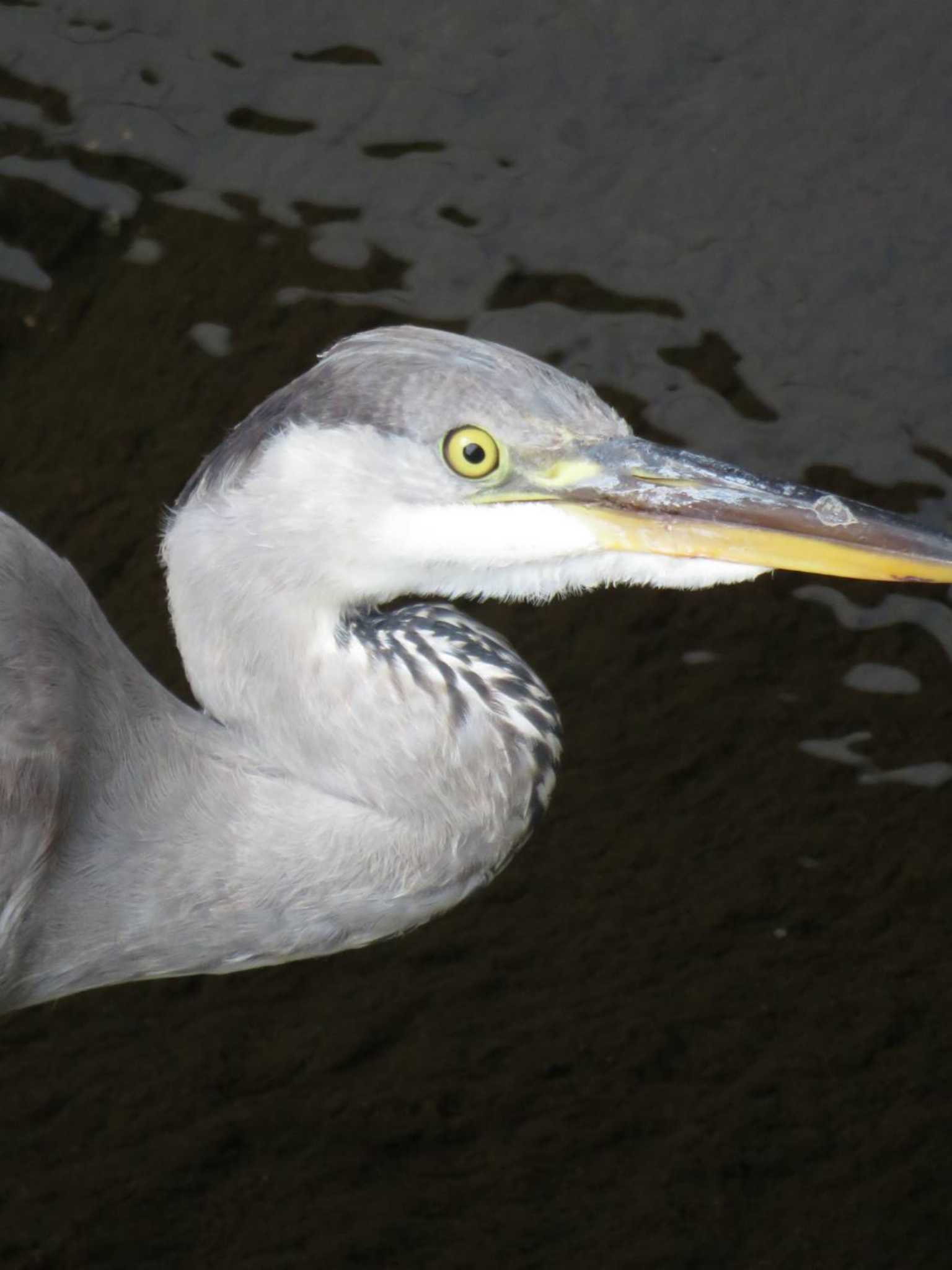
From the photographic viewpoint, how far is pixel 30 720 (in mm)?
2314

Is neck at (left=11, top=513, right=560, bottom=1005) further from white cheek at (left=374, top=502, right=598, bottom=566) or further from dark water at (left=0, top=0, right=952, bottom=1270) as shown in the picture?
dark water at (left=0, top=0, right=952, bottom=1270)

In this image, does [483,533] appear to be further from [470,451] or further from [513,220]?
[513,220]

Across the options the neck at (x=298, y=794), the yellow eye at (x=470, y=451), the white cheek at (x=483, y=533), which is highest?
the yellow eye at (x=470, y=451)

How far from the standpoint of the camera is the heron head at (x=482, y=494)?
2.09 metres

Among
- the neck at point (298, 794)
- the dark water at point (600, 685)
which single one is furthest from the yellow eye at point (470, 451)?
the dark water at point (600, 685)

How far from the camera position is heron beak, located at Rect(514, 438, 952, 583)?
7.07ft

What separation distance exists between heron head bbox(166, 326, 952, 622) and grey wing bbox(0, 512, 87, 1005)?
0.32 meters

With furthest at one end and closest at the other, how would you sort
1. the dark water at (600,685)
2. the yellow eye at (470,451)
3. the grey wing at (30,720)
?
the dark water at (600,685)
the grey wing at (30,720)
the yellow eye at (470,451)

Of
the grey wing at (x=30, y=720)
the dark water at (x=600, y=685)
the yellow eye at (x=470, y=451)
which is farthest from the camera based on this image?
the dark water at (x=600, y=685)

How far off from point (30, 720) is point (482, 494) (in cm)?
70

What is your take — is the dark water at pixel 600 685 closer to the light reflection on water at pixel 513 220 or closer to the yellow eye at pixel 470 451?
the light reflection on water at pixel 513 220

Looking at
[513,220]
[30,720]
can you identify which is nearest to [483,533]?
[30,720]

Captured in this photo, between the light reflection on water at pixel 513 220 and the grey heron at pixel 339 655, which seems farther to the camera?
the light reflection on water at pixel 513 220

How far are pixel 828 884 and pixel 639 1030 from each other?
0.45m
